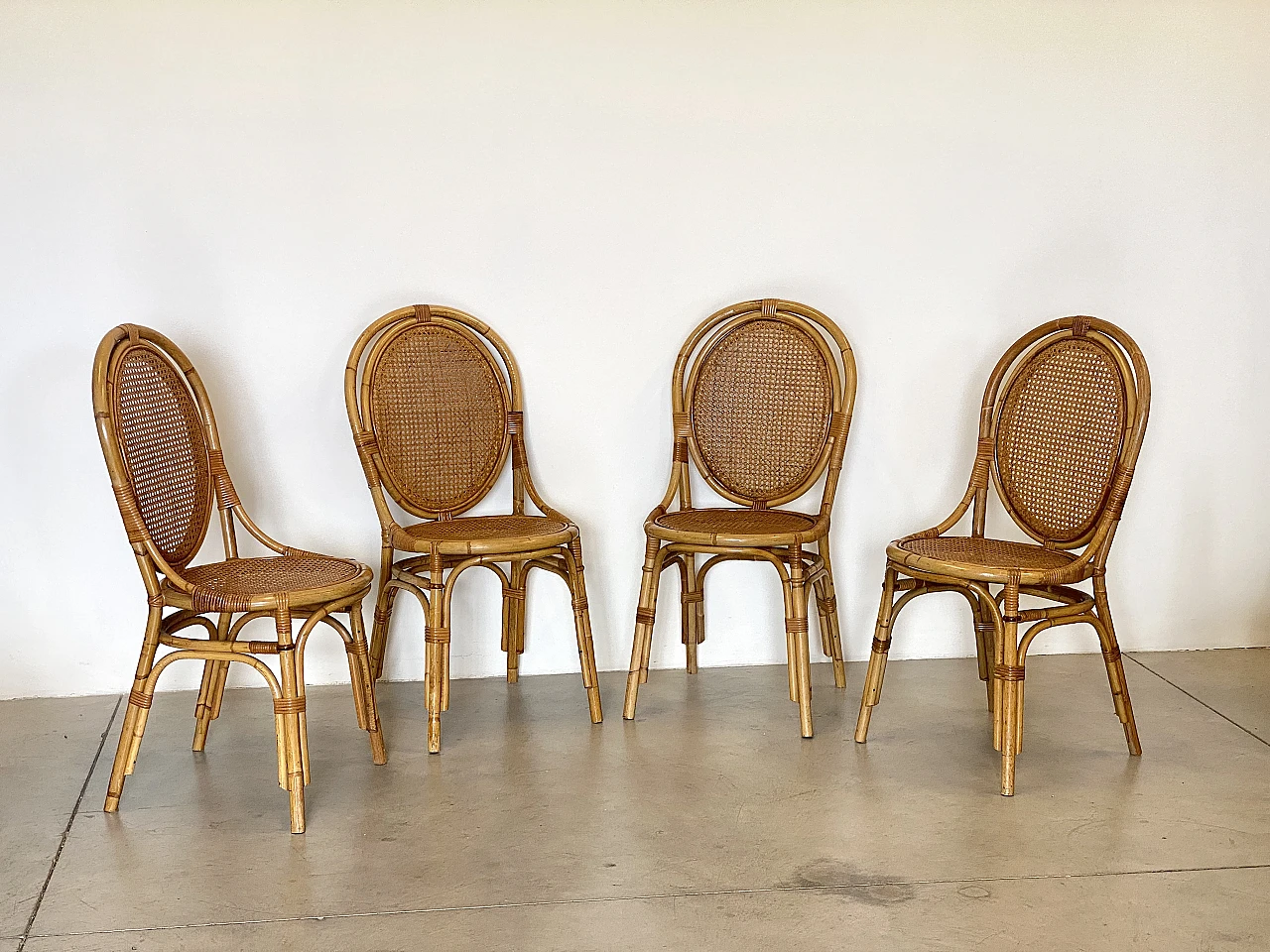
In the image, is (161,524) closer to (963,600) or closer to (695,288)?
(695,288)

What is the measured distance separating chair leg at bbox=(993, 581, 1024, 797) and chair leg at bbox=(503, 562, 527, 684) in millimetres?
1286

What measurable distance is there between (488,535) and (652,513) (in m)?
0.50

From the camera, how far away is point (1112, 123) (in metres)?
3.38

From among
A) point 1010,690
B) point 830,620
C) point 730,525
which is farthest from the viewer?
point 830,620

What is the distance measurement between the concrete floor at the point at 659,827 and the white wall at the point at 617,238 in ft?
1.28

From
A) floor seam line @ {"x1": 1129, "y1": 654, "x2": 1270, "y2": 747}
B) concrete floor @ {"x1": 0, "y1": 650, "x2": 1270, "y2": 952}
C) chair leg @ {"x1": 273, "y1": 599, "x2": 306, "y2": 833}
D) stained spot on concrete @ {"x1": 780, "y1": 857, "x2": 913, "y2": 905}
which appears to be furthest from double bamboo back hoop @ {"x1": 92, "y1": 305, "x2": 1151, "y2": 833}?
stained spot on concrete @ {"x1": 780, "y1": 857, "x2": 913, "y2": 905}

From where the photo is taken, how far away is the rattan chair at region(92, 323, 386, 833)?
7.70 ft

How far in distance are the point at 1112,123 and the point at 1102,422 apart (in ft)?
3.62

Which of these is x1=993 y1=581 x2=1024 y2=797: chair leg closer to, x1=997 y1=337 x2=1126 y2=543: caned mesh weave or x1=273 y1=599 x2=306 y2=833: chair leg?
x1=997 y1=337 x2=1126 y2=543: caned mesh weave

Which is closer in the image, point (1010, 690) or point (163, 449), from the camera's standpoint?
point (1010, 690)

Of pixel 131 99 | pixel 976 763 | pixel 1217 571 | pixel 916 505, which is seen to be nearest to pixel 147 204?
pixel 131 99

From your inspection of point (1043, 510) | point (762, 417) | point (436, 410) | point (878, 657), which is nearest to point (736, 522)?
point (762, 417)

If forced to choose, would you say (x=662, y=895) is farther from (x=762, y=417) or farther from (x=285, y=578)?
(x=762, y=417)

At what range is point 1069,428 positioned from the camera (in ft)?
9.30
